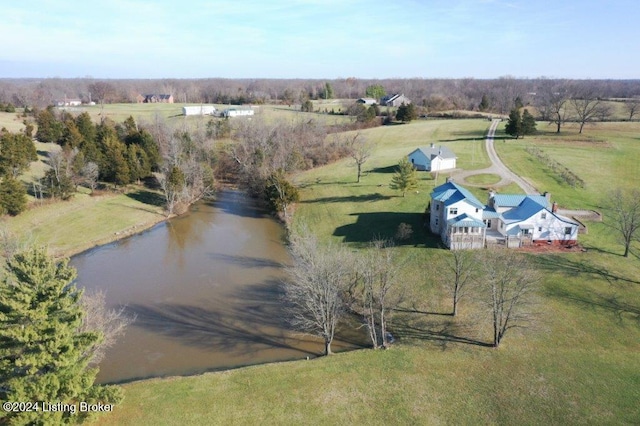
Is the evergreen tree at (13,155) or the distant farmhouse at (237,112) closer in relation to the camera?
the evergreen tree at (13,155)

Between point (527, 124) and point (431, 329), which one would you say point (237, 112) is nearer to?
point (527, 124)

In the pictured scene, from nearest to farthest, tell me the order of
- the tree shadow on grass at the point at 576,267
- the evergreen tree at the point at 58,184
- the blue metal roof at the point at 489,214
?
1. the tree shadow on grass at the point at 576,267
2. the blue metal roof at the point at 489,214
3. the evergreen tree at the point at 58,184

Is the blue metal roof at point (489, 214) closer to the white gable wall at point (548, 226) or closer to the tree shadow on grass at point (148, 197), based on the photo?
the white gable wall at point (548, 226)

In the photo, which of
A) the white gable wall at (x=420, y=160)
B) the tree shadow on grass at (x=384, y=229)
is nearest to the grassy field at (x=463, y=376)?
the tree shadow on grass at (x=384, y=229)

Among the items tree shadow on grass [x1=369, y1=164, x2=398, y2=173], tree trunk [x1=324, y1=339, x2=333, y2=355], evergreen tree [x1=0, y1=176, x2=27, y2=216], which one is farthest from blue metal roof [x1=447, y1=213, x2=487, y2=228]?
evergreen tree [x1=0, y1=176, x2=27, y2=216]

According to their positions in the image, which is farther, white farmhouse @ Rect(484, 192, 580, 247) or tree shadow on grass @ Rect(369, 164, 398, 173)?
tree shadow on grass @ Rect(369, 164, 398, 173)

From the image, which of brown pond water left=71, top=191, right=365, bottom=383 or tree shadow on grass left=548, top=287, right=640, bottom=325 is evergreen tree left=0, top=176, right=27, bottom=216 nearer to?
brown pond water left=71, top=191, right=365, bottom=383

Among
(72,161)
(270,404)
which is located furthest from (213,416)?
(72,161)

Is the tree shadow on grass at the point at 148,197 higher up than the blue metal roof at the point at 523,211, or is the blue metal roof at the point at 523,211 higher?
the blue metal roof at the point at 523,211
